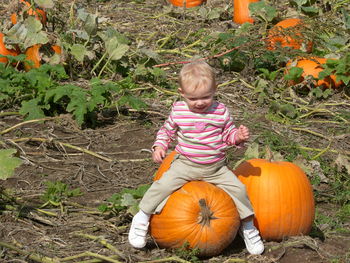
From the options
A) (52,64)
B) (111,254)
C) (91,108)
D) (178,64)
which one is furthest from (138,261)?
(178,64)

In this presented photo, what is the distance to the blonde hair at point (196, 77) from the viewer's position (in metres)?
4.00

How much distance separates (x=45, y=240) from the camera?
4.29 meters

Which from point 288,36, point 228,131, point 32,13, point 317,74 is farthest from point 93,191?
point 288,36

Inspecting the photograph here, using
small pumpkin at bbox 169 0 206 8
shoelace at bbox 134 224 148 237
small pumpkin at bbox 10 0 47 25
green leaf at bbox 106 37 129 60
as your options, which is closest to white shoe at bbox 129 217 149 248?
shoelace at bbox 134 224 148 237

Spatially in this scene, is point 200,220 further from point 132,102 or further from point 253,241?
point 132,102

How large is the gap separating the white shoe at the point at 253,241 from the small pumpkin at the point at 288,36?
3358mm

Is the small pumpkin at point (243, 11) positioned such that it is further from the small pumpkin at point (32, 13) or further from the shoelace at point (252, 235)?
the shoelace at point (252, 235)

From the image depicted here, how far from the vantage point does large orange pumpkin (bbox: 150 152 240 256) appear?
4043 mm

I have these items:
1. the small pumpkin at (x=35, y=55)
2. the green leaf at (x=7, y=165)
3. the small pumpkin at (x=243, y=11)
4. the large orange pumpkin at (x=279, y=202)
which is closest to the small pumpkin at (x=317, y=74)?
the small pumpkin at (x=243, y=11)

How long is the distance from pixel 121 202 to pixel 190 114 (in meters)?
0.79

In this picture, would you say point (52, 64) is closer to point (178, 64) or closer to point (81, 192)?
point (178, 64)

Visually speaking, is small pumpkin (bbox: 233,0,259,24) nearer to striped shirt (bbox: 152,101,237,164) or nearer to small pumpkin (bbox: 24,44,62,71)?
small pumpkin (bbox: 24,44,62,71)

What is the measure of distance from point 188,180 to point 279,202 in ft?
1.99

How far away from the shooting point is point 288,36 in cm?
788
